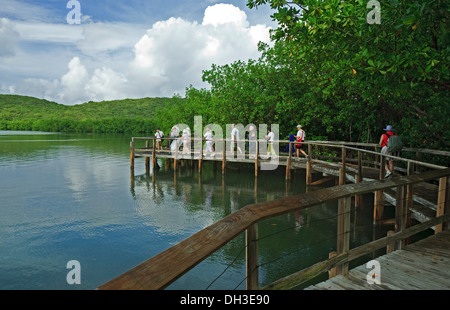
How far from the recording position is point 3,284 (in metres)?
7.40

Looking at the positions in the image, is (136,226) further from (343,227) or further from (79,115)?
(79,115)

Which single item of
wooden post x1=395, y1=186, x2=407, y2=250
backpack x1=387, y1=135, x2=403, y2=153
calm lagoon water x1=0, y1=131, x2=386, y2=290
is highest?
backpack x1=387, y1=135, x2=403, y2=153

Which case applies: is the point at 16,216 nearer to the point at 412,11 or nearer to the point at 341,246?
the point at 341,246

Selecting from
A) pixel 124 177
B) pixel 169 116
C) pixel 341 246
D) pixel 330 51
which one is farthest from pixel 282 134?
pixel 169 116

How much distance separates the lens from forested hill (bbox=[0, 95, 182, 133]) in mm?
120938

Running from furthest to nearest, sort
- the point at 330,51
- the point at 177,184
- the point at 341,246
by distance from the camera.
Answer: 1. the point at 177,184
2. the point at 330,51
3. the point at 341,246

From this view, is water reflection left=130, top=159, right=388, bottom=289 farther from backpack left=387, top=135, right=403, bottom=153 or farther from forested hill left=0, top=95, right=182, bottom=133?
forested hill left=0, top=95, right=182, bottom=133

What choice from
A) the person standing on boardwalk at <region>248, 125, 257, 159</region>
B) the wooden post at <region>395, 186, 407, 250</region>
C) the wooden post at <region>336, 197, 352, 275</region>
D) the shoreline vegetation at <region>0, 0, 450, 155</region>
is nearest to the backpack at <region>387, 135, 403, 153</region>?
the shoreline vegetation at <region>0, 0, 450, 155</region>

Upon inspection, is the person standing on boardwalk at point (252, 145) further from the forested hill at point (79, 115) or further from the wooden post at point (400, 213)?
the forested hill at point (79, 115)

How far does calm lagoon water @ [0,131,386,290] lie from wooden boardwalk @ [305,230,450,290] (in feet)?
3.25

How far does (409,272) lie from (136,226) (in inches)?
365

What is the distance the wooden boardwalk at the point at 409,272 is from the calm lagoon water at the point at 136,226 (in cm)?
99

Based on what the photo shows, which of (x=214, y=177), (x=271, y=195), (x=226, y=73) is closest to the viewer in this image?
(x=271, y=195)

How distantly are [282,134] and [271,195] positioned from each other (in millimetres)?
7074
